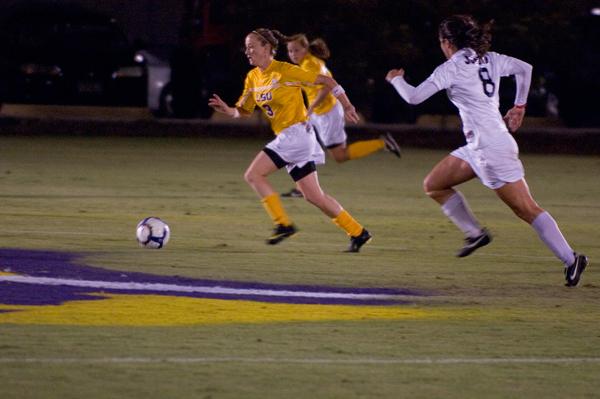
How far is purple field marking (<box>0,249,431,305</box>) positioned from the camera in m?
10.0

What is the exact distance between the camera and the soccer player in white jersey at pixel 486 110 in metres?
11.1

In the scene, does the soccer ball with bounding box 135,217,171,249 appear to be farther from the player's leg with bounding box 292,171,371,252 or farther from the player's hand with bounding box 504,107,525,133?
the player's hand with bounding box 504,107,525,133

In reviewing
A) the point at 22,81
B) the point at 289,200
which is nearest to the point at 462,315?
the point at 289,200

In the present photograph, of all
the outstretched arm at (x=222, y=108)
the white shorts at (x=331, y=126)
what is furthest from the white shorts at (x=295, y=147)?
the white shorts at (x=331, y=126)

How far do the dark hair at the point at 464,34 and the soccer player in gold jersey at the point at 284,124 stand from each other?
5.90ft

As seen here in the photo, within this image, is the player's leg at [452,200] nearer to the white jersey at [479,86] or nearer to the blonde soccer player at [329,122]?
the white jersey at [479,86]

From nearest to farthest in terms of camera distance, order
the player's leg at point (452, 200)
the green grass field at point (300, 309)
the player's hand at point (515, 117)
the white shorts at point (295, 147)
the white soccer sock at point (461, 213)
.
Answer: the green grass field at point (300, 309) → the player's hand at point (515, 117) → the player's leg at point (452, 200) → the white soccer sock at point (461, 213) → the white shorts at point (295, 147)

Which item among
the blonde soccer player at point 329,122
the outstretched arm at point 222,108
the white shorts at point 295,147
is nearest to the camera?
the outstretched arm at point 222,108

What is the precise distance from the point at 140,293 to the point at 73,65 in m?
23.5

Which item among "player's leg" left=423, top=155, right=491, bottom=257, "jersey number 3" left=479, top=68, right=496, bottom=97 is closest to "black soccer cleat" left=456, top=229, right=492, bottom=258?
"player's leg" left=423, top=155, right=491, bottom=257

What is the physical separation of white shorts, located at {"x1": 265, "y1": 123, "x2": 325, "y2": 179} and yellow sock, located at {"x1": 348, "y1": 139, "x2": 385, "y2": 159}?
4.21 m

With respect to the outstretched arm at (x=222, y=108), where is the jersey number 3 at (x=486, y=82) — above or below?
above

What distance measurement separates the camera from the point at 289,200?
1833 centimetres

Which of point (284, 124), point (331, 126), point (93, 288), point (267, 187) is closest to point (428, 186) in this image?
point (284, 124)
